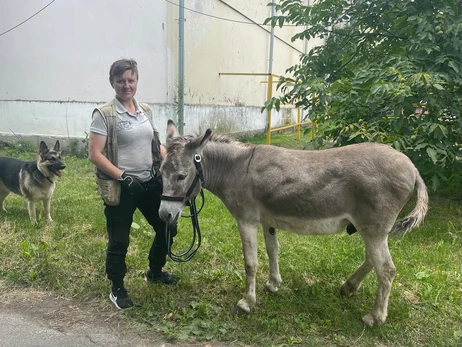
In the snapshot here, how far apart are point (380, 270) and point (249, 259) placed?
118 cm

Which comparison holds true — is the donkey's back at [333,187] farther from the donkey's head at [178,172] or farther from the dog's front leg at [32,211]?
the dog's front leg at [32,211]

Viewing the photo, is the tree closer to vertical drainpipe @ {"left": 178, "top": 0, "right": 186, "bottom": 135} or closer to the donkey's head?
the donkey's head

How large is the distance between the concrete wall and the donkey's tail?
295 inches

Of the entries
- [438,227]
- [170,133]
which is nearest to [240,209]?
[170,133]

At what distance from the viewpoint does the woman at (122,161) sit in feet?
10.7

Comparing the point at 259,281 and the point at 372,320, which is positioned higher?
the point at 372,320

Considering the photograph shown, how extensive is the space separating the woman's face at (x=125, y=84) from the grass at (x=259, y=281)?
201 cm

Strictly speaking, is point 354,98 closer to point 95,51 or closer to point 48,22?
point 95,51

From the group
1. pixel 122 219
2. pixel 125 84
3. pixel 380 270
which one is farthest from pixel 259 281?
pixel 125 84

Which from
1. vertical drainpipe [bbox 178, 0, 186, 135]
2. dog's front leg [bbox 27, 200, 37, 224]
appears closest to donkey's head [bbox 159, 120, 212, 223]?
dog's front leg [bbox 27, 200, 37, 224]

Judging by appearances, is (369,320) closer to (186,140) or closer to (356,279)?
(356,279)

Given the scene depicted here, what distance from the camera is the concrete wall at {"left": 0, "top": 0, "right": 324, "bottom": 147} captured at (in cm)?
950

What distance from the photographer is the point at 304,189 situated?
326cm

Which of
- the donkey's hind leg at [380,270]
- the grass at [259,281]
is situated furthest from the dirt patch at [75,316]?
the donkey's hind leg at [380,270]
